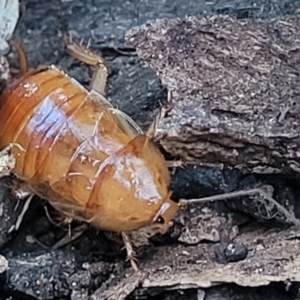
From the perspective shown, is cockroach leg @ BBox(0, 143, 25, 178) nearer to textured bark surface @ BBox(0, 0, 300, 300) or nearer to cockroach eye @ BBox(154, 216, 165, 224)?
textured bark surface @ BBox(0, 0, 300, 300)

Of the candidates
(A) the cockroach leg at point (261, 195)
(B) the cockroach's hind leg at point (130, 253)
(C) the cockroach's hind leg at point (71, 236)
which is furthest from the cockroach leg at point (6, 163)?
(A) the cockroach leg at point (261, 195)

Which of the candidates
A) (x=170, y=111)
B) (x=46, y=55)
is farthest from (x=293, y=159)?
(x=46, y=55)

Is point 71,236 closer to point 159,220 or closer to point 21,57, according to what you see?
point 159,220

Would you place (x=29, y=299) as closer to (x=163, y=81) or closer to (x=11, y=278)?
(x=11, y=278)

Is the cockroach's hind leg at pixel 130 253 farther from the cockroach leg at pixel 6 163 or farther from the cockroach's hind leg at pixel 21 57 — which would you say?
the cockroach's hind leg at pixel 21 57

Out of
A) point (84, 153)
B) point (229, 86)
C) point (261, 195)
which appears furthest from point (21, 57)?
point (261, 195)

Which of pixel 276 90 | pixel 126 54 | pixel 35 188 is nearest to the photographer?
pixel 276 90

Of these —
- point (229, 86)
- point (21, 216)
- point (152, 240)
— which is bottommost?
point (152, 240)
